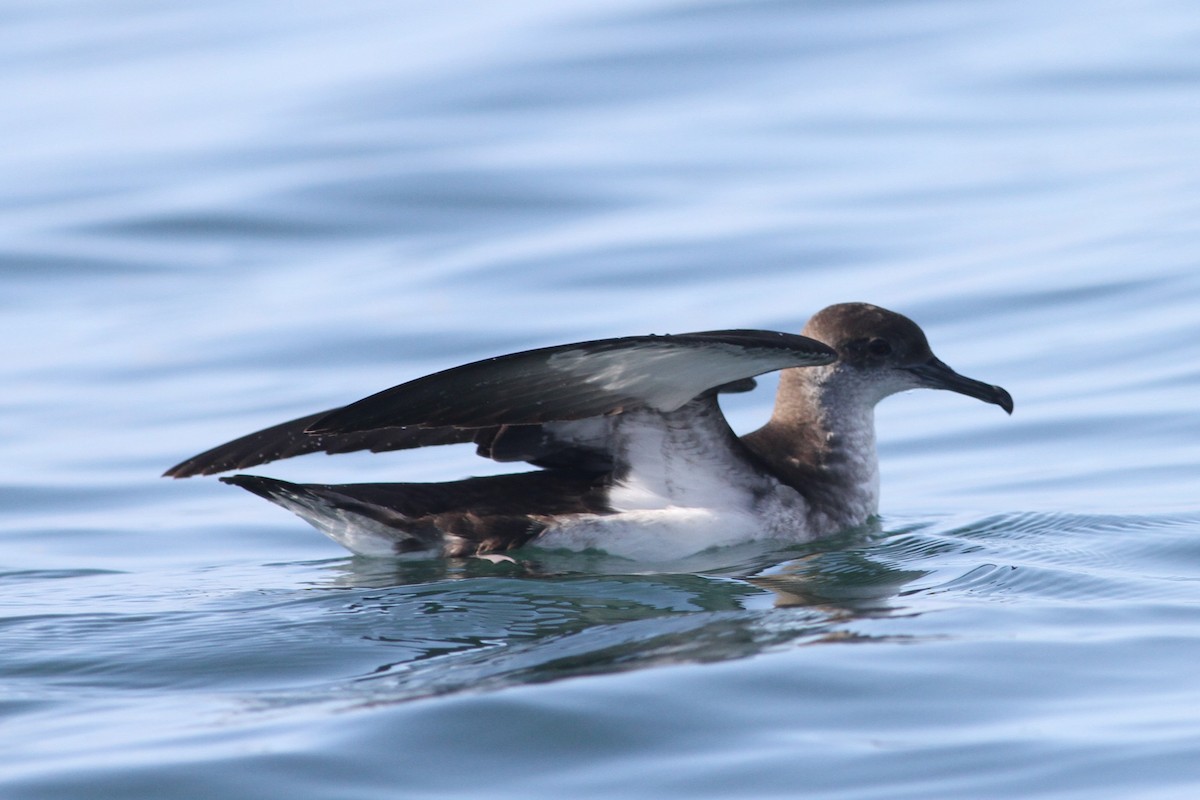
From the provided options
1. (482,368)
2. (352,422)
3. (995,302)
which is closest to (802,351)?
(482,368)

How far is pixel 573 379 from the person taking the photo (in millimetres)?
7270

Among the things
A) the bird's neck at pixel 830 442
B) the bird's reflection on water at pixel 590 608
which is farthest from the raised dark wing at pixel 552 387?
the bird's neck at pixel 830 442

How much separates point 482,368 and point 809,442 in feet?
8.27

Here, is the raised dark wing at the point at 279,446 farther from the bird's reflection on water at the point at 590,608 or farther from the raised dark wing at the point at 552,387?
the bird's reflection on water at the point at 590,608

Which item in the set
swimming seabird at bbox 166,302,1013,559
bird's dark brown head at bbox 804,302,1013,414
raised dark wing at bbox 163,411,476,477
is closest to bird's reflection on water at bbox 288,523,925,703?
swimming seabird at bbox 166,302,1013,559

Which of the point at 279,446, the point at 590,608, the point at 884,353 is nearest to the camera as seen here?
the point at 590,608

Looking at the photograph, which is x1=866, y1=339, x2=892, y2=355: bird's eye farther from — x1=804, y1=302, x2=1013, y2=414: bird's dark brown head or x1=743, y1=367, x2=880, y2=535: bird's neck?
x1=743, y1=367, x2=880, y2=535: bird's neck

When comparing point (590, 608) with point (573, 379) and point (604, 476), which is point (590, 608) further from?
point (604, 476)

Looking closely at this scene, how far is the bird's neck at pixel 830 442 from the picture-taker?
348 inches

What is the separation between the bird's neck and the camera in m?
8.84

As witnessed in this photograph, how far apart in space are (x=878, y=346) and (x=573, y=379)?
2.28 meters

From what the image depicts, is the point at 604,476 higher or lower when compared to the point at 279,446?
lower

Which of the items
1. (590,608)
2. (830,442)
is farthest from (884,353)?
(590,608)

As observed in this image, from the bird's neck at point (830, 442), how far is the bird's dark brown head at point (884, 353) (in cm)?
9
